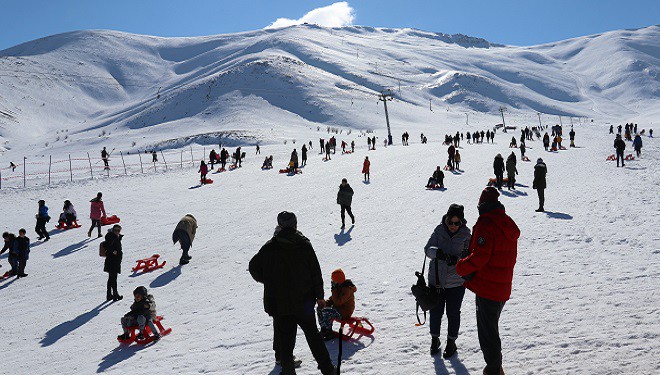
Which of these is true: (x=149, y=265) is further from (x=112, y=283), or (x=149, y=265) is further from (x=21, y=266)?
(x=21, y=266)

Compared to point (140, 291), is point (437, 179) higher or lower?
higher

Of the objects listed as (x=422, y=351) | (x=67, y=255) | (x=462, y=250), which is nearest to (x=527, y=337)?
(x=422, y=351)

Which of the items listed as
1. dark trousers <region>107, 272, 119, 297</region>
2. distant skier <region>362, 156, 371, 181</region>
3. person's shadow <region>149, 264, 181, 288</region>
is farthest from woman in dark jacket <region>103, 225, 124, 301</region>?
distant skier <region>362, 156, 371, 181</region>

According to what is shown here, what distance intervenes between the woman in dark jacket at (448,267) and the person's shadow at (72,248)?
13173 millimetres

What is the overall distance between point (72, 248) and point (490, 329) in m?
14.6

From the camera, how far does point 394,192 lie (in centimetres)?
2025

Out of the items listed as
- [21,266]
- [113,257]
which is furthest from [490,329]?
[21,266]

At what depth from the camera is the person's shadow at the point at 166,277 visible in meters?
10.6

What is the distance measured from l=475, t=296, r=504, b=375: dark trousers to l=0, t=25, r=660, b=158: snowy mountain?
6259 centimetres

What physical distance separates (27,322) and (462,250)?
29.3ft

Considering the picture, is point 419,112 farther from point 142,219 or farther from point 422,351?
point 422,351

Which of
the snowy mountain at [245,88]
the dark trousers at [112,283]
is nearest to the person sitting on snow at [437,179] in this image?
the dark trousers at [112,283]

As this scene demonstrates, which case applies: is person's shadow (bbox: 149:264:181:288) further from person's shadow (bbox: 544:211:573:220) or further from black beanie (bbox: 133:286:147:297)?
person's shadow (bbox: 544:211:573:220)

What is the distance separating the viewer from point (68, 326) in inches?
340
